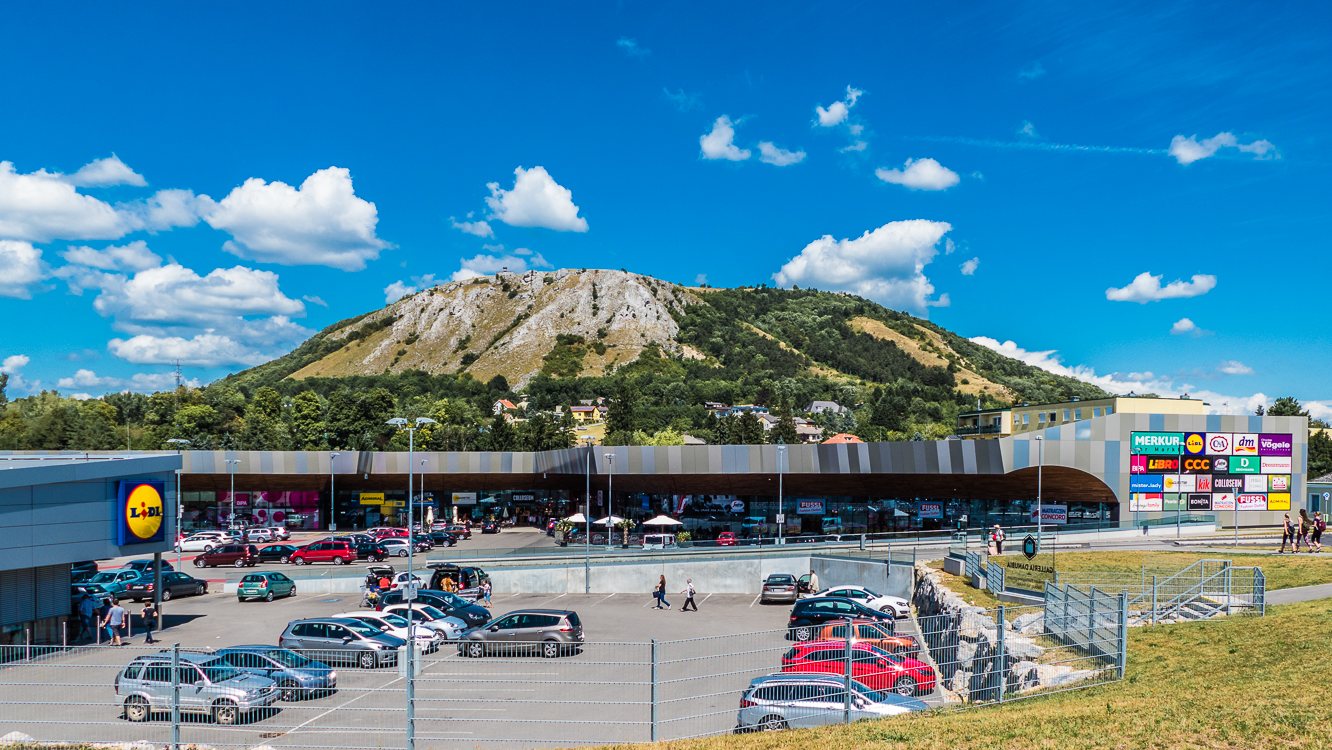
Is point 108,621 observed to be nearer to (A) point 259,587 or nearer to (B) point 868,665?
(A) point 259,587

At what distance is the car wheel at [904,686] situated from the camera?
1394cm

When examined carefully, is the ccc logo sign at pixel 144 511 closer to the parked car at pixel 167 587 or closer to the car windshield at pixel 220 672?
the parked car at pixel 167 587

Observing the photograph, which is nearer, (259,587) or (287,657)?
(287,657)

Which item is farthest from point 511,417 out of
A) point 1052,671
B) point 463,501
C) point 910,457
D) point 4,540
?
point 1052,671

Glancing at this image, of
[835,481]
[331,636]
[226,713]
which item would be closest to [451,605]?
[331,636]

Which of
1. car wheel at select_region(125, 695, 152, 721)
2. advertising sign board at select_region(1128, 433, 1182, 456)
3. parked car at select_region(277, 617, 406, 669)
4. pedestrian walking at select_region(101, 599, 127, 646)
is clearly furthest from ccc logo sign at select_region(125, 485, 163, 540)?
advertising sign board at select_region(1128, 433, 1182, 456)

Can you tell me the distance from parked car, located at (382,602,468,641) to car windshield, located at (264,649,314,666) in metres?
11.0

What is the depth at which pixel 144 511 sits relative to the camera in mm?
27469

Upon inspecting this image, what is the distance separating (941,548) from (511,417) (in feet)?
455

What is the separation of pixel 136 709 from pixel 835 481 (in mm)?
50527

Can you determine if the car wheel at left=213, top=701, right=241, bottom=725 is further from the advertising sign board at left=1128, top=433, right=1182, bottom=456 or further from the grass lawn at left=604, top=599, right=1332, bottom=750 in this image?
the advertising sign board at left=1128, top=433, right=1182, bottom=456

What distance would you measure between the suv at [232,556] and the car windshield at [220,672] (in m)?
38.2

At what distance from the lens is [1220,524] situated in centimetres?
5116

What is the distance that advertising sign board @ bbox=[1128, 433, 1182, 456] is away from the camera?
51750 millimetres
